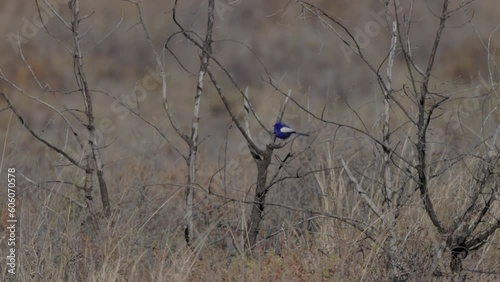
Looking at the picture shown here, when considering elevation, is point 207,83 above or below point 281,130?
above

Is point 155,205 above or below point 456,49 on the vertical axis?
below

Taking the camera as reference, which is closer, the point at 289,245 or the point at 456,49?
the point at 289,245

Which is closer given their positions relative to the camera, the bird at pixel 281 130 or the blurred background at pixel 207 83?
the bird at pixel 281 130

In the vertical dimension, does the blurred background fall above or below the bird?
above

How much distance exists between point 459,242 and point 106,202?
6.02 ft

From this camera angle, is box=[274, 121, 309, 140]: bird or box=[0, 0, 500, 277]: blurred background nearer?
box=[274, 121, 309, 140]: bird

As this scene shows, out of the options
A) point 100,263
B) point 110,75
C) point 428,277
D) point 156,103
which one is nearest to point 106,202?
point 100,263

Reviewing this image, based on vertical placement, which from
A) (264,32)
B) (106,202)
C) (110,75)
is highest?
(264,32)

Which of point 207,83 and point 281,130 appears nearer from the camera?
point 281,130

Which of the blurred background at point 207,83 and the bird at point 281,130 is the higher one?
the blurred background at point 207,83

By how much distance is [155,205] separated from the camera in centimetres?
572

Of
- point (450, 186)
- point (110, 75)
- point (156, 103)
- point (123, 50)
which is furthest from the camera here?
point (123, 50)

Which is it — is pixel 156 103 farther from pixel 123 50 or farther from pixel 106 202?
pixel 106 202

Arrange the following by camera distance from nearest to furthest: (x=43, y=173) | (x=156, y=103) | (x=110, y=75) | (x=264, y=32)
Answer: (x=43, y=173) → (x=156, y=103) → (x=110, y=75) → (x=264, y=32)
